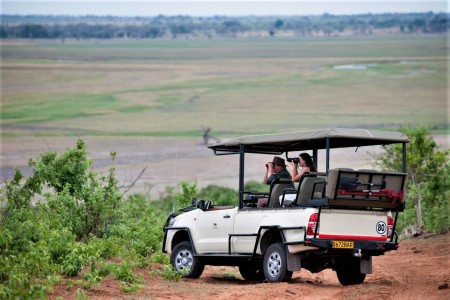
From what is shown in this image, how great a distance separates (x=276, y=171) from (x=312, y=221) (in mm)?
1929

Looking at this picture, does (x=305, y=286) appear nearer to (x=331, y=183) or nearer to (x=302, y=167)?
(x=331, y=183)

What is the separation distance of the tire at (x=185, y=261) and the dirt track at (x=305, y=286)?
0.16 metres

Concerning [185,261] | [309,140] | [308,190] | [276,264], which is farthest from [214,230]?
[309,140]

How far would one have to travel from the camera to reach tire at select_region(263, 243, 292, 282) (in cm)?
1597

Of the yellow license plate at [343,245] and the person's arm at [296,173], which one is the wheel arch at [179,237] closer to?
the person's arm at [296,173]

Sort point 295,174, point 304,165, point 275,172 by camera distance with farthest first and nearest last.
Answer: point 275,172 → point 295,174 → point 304,165

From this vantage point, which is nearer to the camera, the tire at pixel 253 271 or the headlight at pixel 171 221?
the tire at pixel 253 271

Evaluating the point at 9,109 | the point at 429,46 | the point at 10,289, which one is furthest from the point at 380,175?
the point at 429,46

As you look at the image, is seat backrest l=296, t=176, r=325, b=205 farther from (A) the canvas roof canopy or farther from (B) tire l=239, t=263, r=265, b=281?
(B) tire l=239, t=263, r=265, b=281

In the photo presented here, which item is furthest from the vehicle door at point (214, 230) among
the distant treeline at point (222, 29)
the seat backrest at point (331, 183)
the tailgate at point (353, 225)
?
the distant treeline at point (222, 29)

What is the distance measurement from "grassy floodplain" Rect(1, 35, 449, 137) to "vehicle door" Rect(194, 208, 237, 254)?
51.9 m

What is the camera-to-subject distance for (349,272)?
55.2 ft

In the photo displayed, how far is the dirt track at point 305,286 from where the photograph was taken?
48.6ft

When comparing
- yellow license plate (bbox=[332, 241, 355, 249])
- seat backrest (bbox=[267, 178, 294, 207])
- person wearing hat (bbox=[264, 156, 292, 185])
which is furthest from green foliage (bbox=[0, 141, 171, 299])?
yellow license plate (bbox=[332, 241, 355, 249])
